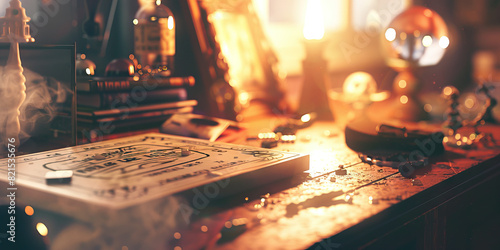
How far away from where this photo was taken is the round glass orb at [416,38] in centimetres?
144

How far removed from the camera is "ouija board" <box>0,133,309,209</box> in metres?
0.52

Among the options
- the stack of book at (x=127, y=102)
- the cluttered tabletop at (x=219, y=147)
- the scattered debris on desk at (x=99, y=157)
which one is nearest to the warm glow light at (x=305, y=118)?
the cluttered tabletop at (x=219, y=147)

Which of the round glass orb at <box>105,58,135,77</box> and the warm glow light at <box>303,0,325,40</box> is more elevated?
the warm glow light at <box>303,0,325,40</box>

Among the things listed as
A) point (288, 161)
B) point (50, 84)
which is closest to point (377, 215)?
point (288, 161)

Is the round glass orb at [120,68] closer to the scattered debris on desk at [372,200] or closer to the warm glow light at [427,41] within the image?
the scattered debris on desk at [372,200]

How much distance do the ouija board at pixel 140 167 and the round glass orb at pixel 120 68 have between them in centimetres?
23

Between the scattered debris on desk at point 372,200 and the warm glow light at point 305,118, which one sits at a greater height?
the warm glow light at point 305,118

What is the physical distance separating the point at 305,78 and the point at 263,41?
186 mm

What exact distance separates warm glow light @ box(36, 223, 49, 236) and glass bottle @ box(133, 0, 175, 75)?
622 millimetres

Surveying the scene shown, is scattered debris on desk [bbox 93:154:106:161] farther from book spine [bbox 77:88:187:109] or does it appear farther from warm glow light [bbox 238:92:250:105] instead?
warm glow light [bbox 238:92:250:105]

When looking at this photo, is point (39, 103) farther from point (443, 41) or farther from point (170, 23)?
point (443, 41)

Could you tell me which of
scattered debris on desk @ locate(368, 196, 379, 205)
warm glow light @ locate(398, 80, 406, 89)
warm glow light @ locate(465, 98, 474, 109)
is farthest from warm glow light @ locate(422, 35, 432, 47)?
scattered debris on desk @ locate(368, 196, 379, 205)

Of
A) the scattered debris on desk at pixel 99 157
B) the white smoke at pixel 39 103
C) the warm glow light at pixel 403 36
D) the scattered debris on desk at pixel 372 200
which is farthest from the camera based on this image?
the warm glow light at pixel 403 36

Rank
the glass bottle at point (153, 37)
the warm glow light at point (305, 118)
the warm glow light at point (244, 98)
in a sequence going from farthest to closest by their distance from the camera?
the warm glow light at point (244, 98)
the warm glow light at point (305, 118)
the glass bottle at point (153, 37)
